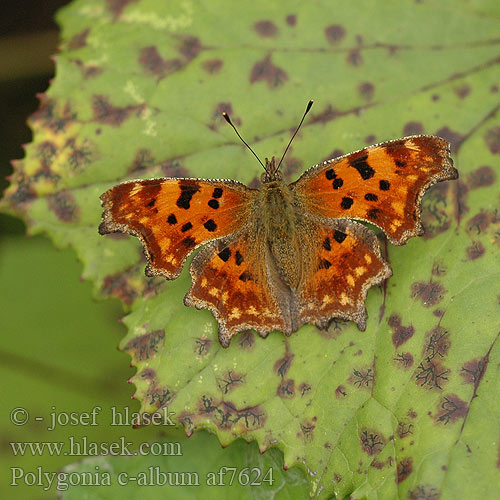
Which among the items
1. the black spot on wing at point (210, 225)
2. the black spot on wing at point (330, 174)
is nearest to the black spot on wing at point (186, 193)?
the black spot on wing at point (210, 225)

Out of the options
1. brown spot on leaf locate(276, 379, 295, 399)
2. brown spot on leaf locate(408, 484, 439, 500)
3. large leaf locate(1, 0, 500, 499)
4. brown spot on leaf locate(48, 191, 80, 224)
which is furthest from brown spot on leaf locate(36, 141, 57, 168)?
brown spot on leaf locate(408, 484, 439, 500)

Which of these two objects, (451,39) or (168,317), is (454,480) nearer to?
(168,317)

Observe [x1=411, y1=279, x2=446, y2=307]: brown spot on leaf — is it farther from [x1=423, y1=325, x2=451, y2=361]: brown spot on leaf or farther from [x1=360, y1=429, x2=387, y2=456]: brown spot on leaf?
[x1=360, y1=429, x2=387, y2=456]: brown spot on leaf

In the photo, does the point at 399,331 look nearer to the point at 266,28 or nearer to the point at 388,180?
the point at 388,180

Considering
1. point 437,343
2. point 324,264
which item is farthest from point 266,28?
point 437,343

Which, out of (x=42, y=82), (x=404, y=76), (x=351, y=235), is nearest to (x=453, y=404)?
(x=351, y=235)

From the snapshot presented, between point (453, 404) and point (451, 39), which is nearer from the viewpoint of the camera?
point (453, 404)
